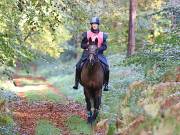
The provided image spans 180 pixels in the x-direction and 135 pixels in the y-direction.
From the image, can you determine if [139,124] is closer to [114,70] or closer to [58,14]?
[58,14]

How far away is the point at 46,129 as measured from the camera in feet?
44.5

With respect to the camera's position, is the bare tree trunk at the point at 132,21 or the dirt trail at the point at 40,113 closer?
the dirt trail at the point at 40,113

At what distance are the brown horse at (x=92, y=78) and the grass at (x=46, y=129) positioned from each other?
162cm

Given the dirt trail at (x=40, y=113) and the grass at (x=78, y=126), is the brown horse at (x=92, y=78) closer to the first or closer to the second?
the grass at (x=78, y=126)

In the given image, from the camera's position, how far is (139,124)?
7.06 m

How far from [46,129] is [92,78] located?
2489 mm

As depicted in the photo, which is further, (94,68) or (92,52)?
(94,68)

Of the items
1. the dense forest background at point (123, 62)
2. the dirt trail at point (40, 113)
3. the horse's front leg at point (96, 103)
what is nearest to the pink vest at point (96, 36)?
the dense forest background at point (123, 62)

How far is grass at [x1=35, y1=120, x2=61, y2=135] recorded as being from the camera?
1309 centimetres

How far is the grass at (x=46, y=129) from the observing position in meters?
13.1

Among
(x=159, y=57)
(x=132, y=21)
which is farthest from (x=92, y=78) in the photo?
(x=132, y=21)

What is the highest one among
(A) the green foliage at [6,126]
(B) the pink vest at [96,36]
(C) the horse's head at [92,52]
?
(B) the pink vest at [96,36]

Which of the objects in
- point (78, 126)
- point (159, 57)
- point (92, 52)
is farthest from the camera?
point (159, 57)

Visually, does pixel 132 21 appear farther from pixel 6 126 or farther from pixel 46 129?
pixel 6 126
